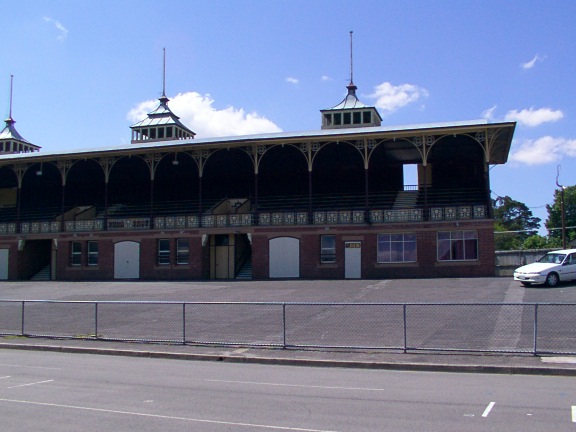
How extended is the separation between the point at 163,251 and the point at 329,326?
26530 millimetres

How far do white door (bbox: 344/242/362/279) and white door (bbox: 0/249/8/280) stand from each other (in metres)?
26.4

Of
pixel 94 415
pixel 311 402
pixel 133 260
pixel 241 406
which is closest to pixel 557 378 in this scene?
pixel 311 402

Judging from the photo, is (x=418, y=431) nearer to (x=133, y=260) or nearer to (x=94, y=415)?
(x=94, y=415)

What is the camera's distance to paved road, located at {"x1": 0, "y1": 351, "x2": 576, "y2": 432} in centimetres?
824

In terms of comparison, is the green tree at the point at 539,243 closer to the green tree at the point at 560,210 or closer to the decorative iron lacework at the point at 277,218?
the green tree at the point at 560,210

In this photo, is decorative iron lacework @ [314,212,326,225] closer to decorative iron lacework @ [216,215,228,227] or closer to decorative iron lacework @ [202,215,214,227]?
decorative iron lacework @ [216,215,228,227]

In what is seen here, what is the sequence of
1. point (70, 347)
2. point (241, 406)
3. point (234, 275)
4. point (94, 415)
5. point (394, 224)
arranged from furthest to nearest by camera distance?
point (234, 275)
point (394, 224)
point (70, 347)
point (241, 406)
point (94, 415)

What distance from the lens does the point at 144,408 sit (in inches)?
366

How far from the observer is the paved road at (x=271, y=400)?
8.24 meters

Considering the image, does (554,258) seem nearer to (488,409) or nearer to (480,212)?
(480,212)

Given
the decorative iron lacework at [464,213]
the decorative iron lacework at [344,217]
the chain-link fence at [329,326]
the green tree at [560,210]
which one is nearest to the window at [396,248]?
the decorative iron lacework at [344,217]

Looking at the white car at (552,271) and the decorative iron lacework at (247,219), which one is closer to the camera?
the white car at (552,271)

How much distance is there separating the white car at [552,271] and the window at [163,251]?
24.2 metres

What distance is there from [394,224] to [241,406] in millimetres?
29713
